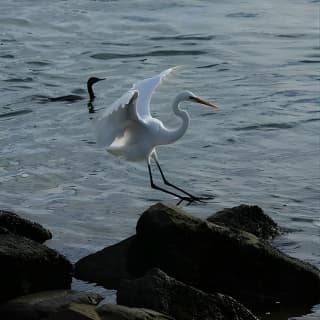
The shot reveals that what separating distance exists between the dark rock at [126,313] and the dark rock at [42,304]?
0.18 m

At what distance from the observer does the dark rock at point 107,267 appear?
852 cm

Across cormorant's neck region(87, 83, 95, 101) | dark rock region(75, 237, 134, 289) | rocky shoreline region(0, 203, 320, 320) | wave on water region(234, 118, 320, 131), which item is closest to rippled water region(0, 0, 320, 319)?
wave on water region(234, 118, 320, 131)

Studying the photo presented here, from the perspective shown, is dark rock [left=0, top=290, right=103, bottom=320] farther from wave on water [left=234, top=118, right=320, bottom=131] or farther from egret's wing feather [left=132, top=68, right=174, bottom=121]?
wave on water [left=234, top=118, right=320, bottom=131]

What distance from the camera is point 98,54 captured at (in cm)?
2056

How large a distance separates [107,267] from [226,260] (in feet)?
3.23

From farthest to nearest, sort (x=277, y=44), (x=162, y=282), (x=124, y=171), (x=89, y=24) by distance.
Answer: (x=89, y=24), (x=277, y=44), (x=124, y=171), (x=162, y=282)

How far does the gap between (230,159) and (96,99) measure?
4768 millimetres

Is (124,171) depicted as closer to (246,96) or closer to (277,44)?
(246,96)

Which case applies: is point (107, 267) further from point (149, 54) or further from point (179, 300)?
point (149, 54)

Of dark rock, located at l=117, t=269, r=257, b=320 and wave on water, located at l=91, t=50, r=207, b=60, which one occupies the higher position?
dark rock, located at l=117, t=269, r=257, b=320

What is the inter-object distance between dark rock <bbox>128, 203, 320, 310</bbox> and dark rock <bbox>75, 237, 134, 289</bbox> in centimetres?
22

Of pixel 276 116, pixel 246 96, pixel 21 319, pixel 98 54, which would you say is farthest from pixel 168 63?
pixel 21 319

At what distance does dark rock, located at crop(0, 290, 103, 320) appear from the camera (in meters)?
7.46

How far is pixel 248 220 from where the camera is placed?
9453mm
